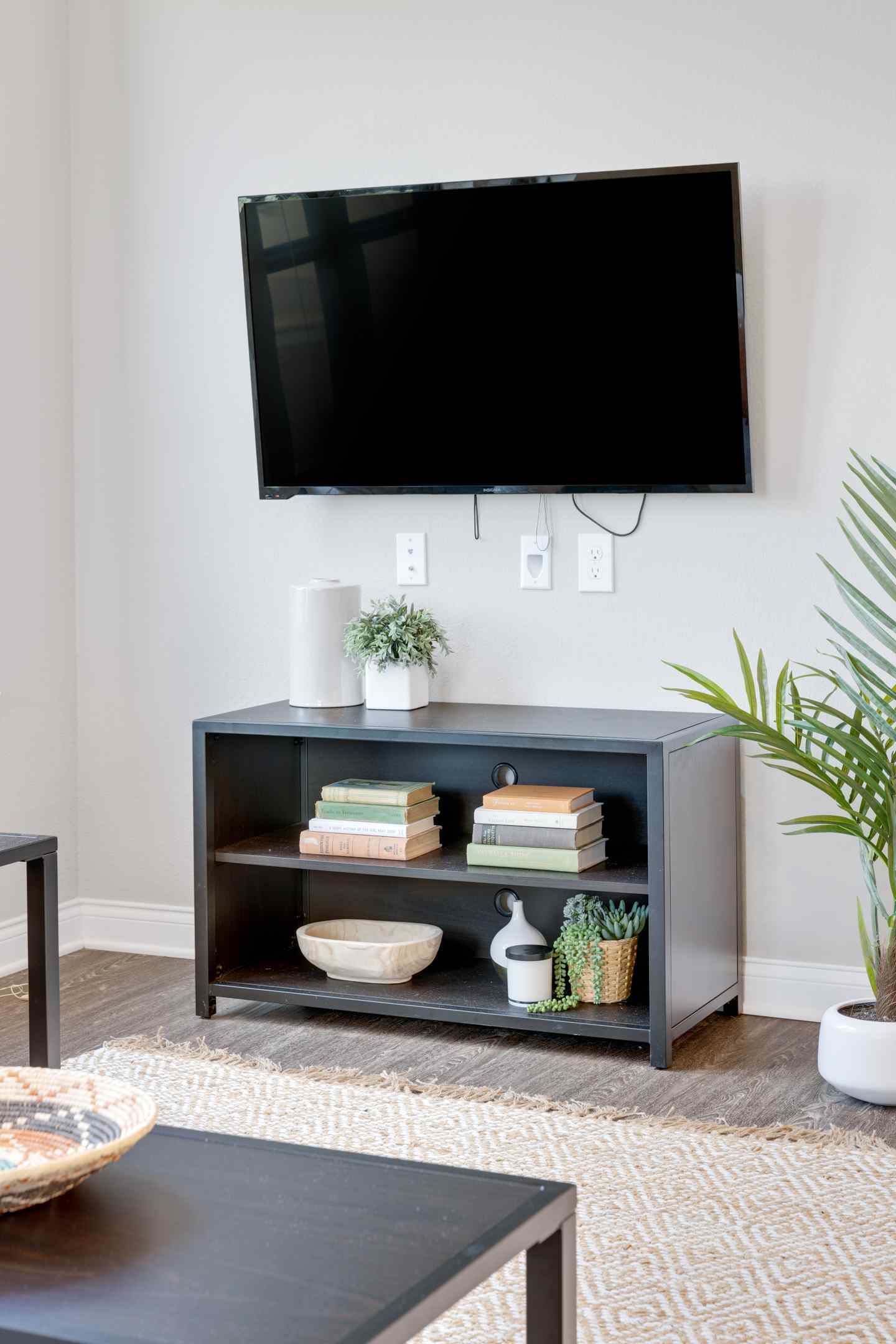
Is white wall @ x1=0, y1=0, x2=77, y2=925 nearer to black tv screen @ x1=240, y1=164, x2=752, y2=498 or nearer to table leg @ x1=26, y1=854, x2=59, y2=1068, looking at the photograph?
black tv screen @ x1=240, y1=164, x2=752, y2=498

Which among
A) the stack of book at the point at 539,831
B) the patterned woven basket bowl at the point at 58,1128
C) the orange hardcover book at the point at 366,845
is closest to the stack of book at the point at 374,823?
the orange hardcover book at the point at 366,845

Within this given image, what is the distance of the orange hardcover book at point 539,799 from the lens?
297cm

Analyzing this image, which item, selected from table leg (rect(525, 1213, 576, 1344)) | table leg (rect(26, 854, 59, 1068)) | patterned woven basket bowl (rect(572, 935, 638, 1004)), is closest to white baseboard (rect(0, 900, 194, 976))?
patterned woven basket bowl (rect(572, 935, 638, 1004))

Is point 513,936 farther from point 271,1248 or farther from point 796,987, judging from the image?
point 271,1248

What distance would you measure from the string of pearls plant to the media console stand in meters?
0.05

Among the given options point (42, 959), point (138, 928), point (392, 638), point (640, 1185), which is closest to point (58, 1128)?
point (42, 959)

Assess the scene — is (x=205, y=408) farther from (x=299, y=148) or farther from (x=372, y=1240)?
(x=372, y=1240)

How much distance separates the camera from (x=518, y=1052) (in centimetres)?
297

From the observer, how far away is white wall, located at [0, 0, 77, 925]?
3561 mm

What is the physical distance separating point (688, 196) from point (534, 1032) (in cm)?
168

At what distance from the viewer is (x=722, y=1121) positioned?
101 inches

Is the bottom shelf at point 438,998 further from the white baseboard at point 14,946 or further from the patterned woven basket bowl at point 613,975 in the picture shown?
the white baseboard at point 14,946

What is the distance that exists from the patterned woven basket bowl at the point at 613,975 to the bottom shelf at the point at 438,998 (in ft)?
0.06

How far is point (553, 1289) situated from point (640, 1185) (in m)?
1.00
